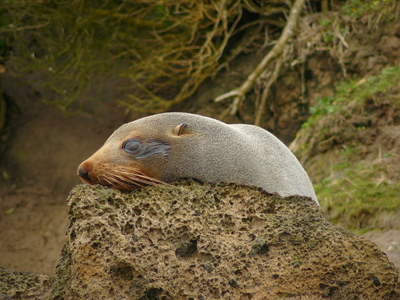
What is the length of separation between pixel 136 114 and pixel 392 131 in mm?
5182

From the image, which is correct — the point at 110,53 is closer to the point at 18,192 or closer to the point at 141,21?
the point at 141,21

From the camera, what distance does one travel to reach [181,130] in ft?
12.9

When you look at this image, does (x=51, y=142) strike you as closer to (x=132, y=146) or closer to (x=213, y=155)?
(x=132, y=146)

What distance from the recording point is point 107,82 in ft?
35.4

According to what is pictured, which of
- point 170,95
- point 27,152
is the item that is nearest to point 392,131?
point 170,95

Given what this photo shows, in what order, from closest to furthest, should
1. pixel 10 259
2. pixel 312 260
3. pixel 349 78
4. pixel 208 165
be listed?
pixel 312 260, pixel 208 165, pixel 349 78, pixel 10 259

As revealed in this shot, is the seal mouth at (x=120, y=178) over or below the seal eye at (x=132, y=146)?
below

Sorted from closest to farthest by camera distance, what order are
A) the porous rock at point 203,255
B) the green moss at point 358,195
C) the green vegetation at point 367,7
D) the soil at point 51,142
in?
the porous rock at point 203,255, the green moss at point 358,195, the green vegetation at point 367,7, the soil at point 51,142

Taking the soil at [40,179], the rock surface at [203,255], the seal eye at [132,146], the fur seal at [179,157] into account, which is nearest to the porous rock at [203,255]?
the rock surface at [203,255]

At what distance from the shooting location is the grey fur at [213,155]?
371 cm

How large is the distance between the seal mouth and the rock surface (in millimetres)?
346

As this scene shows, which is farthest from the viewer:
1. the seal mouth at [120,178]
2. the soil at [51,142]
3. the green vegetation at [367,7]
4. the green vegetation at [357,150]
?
the soil at [51,142]

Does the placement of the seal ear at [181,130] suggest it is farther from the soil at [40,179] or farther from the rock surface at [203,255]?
the soil at [40,179]

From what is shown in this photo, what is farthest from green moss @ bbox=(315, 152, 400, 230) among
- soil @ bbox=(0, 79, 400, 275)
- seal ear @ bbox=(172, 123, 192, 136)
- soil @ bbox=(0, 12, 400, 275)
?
soil @ bbox=(0, 79, 400, 275)
